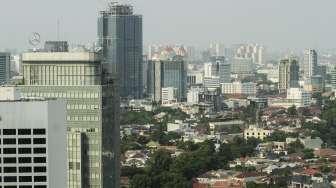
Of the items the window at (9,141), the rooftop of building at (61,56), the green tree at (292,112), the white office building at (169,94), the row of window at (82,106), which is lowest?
the green tree at (292,112)

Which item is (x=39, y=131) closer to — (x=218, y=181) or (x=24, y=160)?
(x=24, y=160)

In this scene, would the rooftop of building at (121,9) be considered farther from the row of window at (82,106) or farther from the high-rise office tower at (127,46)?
the row of window at (82,106)

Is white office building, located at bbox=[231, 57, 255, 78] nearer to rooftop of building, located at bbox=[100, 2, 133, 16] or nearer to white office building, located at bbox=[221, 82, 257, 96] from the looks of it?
white office building, located at bbox=[221, 82, 257, 96]

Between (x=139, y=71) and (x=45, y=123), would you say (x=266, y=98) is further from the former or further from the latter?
(x=45, y=123)

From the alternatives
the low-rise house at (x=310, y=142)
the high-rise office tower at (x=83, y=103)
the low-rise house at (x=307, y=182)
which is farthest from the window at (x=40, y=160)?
the low-rise house at (x=310, y=142)

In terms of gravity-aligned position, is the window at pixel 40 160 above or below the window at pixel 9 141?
below

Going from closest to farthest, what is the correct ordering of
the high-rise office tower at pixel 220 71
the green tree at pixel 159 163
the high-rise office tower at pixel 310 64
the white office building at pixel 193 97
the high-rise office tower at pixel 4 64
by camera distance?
1. the green tree at pixel 159 163
2. the high-rise office tower at pixel 4 64
3. the white office building at pixel 193 97
4. the high-rise office tower at pixel 220 71
5. the high-rise office tower at pixel 310 64

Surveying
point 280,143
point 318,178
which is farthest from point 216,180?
point 280,143
